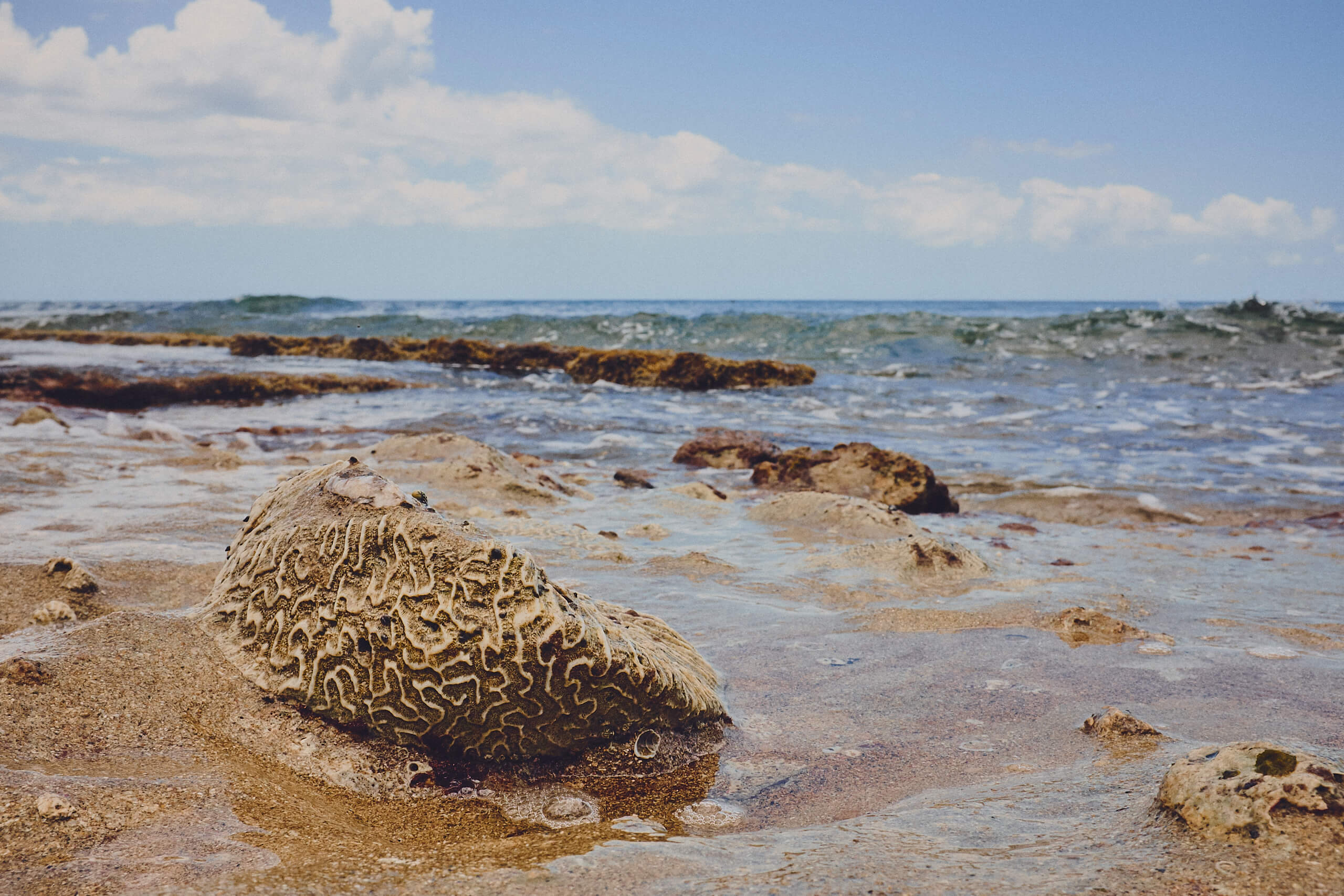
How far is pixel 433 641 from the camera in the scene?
93.4 inches

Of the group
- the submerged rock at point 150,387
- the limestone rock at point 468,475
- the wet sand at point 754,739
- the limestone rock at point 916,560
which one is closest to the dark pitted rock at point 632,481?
the limestone rock at point 468,475

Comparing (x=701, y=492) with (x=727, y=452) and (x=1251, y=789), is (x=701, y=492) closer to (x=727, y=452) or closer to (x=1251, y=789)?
(x=727, y=452)

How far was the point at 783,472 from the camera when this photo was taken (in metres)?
8.00

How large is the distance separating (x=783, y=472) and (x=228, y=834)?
637 cm

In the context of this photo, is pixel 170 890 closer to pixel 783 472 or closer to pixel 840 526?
pixel 840 526

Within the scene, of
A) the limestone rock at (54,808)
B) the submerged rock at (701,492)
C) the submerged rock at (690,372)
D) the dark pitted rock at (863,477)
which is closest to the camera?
the limestone rock at (54,808)

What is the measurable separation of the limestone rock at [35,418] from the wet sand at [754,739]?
424 centimetres

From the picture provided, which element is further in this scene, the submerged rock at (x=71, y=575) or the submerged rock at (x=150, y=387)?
the submerged rock at (x=150, y=387)

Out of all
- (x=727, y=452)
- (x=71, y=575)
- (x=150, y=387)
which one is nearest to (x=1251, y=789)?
(x=71, y=575)

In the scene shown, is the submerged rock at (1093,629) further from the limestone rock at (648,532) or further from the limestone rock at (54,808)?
the limestone rock at (54,808)

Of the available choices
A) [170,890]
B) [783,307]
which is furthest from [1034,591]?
[783,307]

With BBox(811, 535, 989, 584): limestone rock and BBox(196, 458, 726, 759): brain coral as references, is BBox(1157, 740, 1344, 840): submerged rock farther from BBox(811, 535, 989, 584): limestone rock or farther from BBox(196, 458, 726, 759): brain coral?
BBox(811, 535, 989, 584): limestone rock

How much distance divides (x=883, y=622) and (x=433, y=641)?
7.66 feet

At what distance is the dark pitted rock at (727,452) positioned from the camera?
29.3ft
